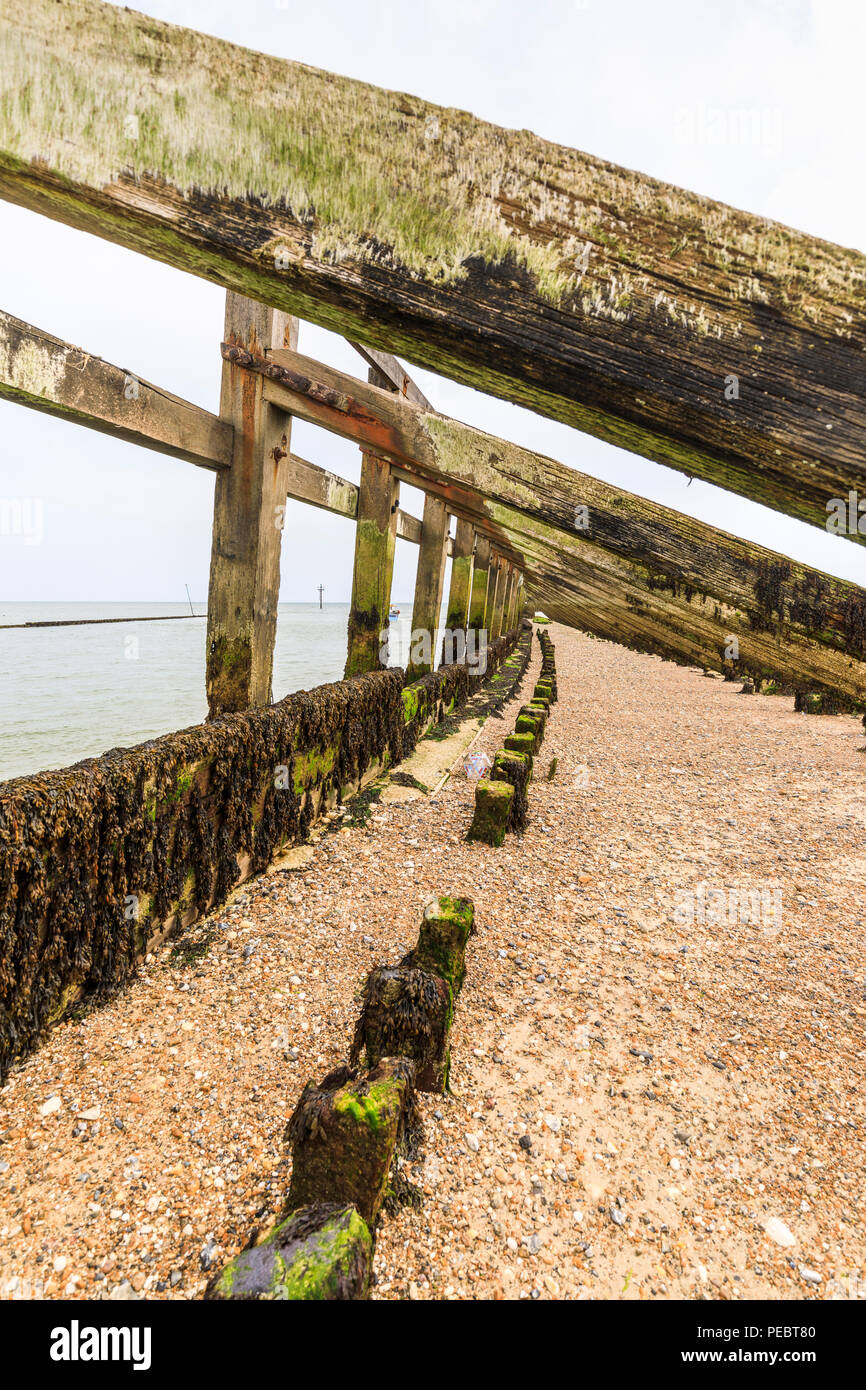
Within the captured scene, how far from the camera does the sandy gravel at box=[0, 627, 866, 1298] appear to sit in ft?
6.83

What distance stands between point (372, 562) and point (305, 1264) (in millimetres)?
6960

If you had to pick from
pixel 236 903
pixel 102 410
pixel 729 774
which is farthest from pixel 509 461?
pixel 729 774

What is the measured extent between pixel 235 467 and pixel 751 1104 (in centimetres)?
525

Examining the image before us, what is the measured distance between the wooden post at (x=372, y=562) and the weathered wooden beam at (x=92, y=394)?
3103mm

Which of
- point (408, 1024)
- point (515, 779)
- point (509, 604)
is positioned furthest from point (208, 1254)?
point (509, 604)

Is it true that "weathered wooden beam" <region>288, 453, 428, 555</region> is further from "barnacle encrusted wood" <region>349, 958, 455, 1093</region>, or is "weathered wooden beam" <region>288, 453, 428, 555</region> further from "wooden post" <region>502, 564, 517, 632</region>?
"wooden post" <region>502, 564, 517, 632</region>

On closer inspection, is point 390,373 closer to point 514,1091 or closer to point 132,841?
point 132,841

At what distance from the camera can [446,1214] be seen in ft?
7.30

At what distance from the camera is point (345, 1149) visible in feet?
6.61

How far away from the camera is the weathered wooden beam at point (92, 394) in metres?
3.19

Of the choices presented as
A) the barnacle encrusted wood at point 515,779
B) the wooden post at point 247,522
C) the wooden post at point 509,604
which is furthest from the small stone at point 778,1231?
the wooden post at point 509,604

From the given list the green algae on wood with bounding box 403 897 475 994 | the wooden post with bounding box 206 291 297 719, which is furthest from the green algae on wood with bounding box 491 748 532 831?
the green algae on wood with bounding box 403 897 475 994

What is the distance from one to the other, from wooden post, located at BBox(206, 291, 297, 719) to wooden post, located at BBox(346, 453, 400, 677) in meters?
2.25

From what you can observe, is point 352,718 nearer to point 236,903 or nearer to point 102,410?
point 236,903
